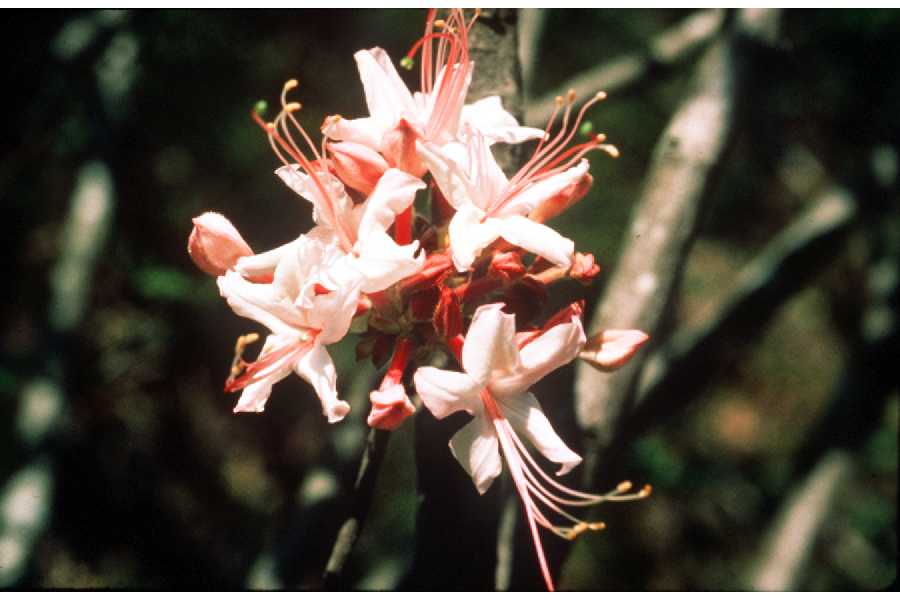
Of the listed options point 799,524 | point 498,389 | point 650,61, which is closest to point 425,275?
point 498,389

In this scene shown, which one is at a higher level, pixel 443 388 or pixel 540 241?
pixel 540 241

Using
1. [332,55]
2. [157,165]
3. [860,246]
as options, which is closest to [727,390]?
[860,246]

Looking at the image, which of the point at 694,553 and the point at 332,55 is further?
the point at 694,553

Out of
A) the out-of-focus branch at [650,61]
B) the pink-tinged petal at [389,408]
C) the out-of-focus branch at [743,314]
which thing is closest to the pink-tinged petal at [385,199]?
the pink-tinged petal at [389,408]

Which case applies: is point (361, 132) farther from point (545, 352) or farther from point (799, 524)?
point (799, 524)

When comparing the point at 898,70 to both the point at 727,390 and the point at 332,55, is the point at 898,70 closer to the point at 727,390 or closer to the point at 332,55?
the point at 332,55

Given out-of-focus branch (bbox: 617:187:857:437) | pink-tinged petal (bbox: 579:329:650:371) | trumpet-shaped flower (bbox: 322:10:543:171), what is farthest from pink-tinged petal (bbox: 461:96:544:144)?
out-of-focus branch (bbox: 617:187:857:437)
